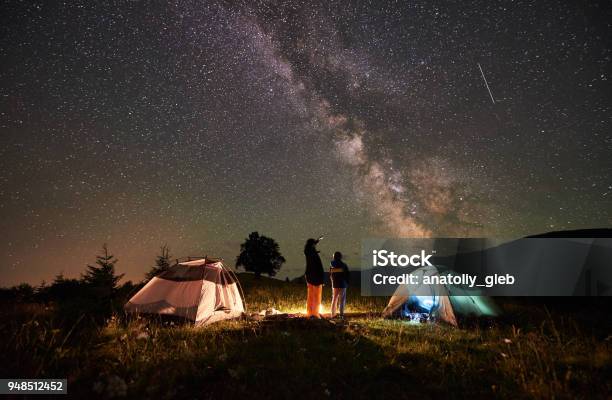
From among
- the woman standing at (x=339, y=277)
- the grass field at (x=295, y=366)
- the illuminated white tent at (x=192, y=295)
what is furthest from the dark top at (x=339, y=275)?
the grass field at (x=295, y=366)

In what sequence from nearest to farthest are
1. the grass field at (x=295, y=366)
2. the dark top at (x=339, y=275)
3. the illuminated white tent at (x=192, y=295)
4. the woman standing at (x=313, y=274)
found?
1. the grass field at (x=295, y=366)
2. the illuminated white tent at (x=192, y=295)
3. the woman standing at (x=313, y=274)
4. the dark top at (x=339, y=275)

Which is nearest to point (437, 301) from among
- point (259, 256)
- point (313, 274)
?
point (313, 274)

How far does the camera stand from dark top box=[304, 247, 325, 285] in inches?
496

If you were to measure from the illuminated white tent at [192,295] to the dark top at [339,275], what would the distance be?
346cm

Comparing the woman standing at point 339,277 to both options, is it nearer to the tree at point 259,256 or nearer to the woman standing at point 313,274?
the woman standing at point 313,274

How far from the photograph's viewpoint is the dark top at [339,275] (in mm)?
12845

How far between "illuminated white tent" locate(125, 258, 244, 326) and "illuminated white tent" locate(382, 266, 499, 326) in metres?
5.89

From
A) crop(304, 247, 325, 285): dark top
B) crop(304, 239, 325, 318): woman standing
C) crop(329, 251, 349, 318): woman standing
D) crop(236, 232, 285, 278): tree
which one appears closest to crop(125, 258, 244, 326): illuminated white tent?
crop(304, 239, 325, 318): woman standing

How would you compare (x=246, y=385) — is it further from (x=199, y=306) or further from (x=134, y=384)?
(x=199, y=306)

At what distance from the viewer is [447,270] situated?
13.4 meters

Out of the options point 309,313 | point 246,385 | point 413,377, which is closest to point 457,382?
point 413,377

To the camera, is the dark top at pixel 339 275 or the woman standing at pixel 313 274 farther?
the dark top at pixel 339 275

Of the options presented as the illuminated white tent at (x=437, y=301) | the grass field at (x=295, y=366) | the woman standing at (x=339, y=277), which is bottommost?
the grass field at (x=295, y=366)

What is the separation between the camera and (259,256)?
54562 mm
